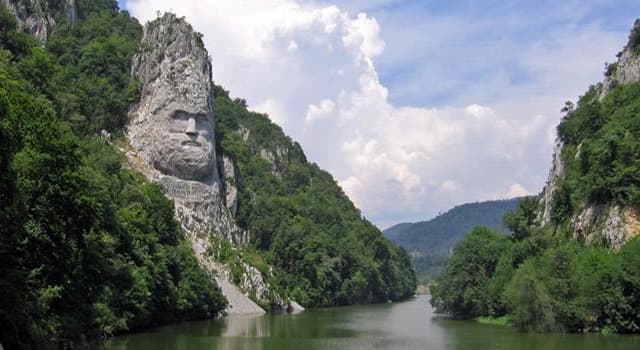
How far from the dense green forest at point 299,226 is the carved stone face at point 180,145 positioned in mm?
13808

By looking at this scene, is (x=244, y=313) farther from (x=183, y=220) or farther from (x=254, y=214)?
(x=254, y=214)

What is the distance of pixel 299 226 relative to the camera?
134m

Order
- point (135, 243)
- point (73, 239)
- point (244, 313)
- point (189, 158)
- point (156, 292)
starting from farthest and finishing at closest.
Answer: point (189, 158)
point (244, 313)
point (156, 292)
point (135, 243)
point (73, 239)

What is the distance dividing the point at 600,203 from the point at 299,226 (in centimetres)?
7077

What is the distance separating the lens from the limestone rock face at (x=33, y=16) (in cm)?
10612

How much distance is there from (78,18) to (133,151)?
3930 centimetres

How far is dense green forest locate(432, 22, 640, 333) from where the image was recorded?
57969mm

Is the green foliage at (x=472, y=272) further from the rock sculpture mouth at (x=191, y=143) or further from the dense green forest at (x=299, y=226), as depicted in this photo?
the rock sculpture mouth at (x=191, y=143)

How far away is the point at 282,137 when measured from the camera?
18912 cm

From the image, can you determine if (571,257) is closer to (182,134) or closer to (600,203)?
(600,203)

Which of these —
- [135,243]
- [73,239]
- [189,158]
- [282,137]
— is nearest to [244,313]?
[189,158]

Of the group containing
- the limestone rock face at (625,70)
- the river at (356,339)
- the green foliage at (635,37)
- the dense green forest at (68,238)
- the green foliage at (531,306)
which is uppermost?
the green foliage at (635,37)

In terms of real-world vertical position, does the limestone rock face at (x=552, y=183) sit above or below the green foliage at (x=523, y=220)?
above

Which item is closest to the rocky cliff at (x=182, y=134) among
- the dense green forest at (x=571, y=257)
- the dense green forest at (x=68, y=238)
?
the dense green forest at (x=68, y=238)
